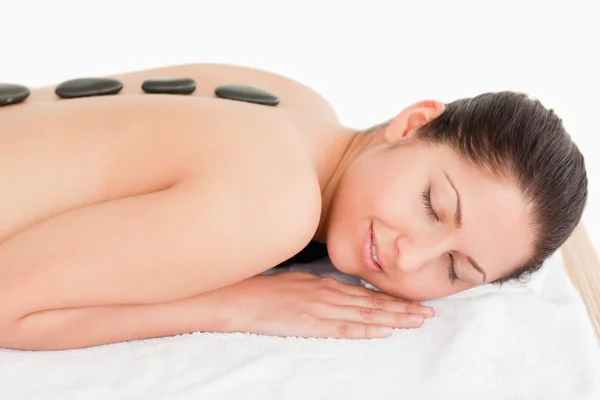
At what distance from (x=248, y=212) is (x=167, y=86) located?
0.42 metres

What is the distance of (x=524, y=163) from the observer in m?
1.27

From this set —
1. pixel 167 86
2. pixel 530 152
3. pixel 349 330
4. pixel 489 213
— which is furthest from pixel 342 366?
pixel 167 86

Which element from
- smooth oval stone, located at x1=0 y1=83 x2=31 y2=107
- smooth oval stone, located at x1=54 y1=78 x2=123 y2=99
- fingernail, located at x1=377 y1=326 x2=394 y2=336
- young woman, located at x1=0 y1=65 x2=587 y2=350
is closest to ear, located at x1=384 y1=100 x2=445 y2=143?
young woman, located at x1=0 y1=65 x2=587 y2=350

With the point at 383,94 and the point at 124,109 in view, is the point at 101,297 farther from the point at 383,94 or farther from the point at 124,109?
the point at 383,94

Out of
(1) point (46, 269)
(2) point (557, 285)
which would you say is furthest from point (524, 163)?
(1) point (46, 269)

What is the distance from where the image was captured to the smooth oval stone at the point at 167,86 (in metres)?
1.48

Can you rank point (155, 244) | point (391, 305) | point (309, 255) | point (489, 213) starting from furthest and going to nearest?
point (309, 255) → point (391, 305) → point (489, 213) → point (155, 244)

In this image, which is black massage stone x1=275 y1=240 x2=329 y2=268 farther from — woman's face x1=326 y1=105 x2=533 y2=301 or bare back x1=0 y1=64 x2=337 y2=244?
bare back x1=0 y1=64 x2=337 y2=244

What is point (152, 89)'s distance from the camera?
148 cm

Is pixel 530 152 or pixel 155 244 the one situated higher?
pixel 530 152

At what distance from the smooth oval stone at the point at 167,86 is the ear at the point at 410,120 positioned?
1.29ft

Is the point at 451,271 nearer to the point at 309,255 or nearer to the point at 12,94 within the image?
the point at 309,255

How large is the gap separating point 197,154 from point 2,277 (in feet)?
1.14

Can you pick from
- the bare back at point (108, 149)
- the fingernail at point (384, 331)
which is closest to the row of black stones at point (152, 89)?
the bare back at point (108, 149)
